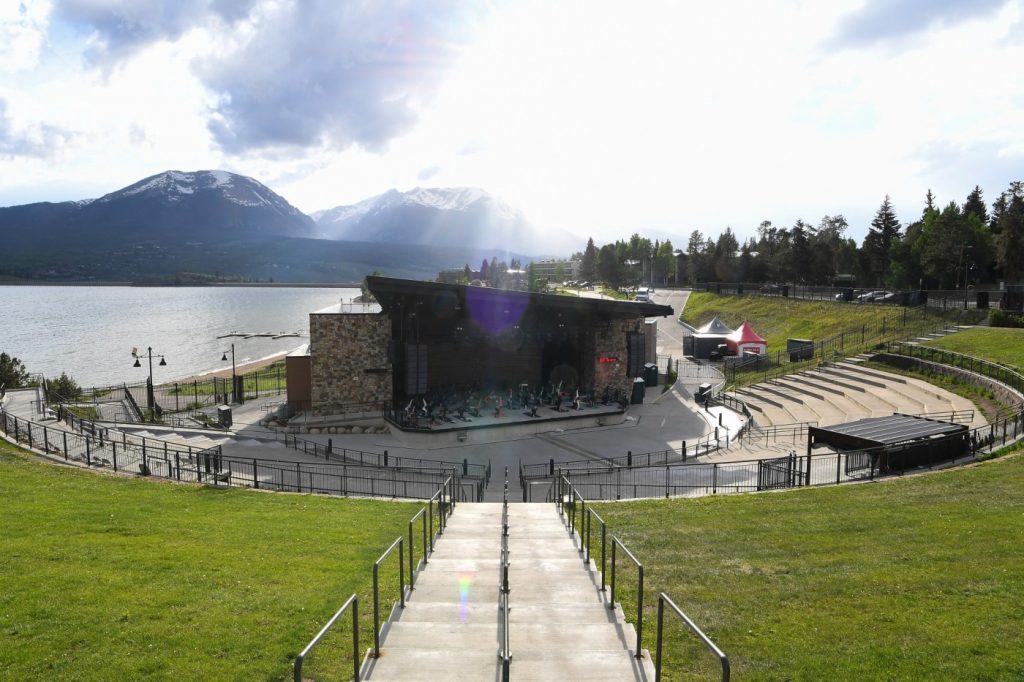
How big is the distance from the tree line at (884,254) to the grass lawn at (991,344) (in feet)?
77.1

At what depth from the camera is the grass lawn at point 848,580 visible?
568 cm

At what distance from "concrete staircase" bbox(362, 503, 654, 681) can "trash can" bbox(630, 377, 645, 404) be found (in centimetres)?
2302

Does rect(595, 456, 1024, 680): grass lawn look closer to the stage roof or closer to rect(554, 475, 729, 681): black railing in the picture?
rect(554, 475, 729, 681): black railing

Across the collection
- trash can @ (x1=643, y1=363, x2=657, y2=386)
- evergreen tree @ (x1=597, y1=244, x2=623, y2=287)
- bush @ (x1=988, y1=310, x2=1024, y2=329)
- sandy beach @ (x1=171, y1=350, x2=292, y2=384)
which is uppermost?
evergreen tree @ (x1=597, y1=244, x2=623, y2=287)

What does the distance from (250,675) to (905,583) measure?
24.4 ft

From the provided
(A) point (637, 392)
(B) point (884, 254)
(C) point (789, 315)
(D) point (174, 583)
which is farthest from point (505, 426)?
(B) point (884, 254)

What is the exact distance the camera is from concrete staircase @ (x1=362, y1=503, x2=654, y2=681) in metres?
4.97

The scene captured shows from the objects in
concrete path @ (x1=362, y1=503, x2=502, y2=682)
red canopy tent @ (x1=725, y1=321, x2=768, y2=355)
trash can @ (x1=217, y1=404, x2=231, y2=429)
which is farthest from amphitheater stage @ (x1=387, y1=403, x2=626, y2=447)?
red canopy tent @ (x1=725, y1=321, x2=768, y2=355)

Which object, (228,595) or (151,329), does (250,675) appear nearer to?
(228,595)

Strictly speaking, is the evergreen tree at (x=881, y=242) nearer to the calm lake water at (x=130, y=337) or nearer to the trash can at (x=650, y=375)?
the trash can at (x=650, y=375)

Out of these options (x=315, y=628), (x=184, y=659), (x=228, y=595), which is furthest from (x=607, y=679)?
(x=228, y=595)

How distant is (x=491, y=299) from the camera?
→ 27844 millimetres

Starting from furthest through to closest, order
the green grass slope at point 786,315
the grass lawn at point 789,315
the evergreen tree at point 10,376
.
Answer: the green grass slope at point 786,315 → the grass lawn at point 789,315 → the evergreen tree at point 10,376

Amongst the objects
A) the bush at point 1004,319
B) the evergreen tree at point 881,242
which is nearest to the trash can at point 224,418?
the bush at point 1004,319
